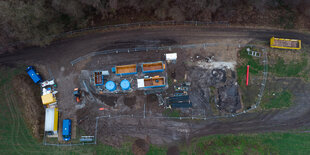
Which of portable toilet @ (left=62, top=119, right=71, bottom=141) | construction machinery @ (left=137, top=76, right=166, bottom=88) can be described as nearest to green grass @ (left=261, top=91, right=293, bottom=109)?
construction machinery @ (left=137, top=76, right=166, bottom=88)

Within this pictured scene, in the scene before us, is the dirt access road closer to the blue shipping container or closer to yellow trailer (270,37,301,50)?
yellow trailer (270,37,301,50)

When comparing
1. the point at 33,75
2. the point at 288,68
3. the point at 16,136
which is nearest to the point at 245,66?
the point at 288,68

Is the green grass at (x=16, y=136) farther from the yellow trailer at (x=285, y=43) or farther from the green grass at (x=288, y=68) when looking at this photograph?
the yellow trailer at (x=285, y=43)

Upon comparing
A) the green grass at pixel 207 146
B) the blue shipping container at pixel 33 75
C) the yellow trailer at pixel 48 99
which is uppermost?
the blue shipping container at pixel 33 75

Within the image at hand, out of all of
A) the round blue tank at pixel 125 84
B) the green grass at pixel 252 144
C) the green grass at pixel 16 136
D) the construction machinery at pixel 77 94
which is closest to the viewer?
the green grass at pixel 252 144

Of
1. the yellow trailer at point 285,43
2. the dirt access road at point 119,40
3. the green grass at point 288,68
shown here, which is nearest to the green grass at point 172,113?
the dirt access road at point 119,40

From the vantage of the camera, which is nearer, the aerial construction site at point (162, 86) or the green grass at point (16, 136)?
the green grass at point (16, 136)

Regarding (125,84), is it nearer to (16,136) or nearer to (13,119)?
(13,119)
